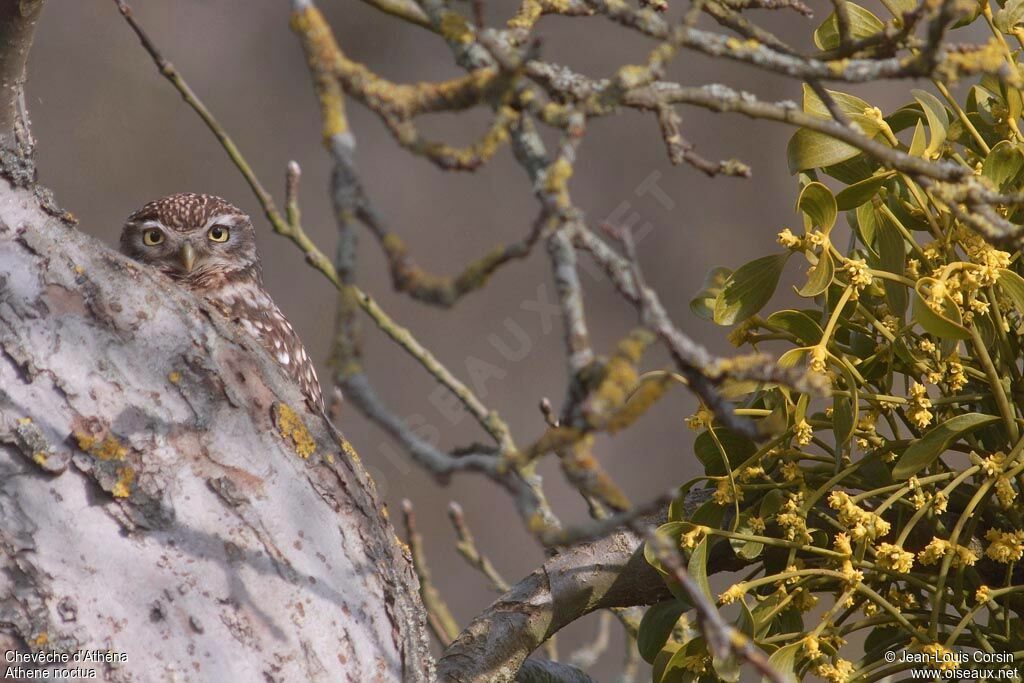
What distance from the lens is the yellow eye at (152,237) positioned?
262cm

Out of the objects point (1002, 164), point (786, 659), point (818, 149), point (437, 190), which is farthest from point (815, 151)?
point (437, 190)

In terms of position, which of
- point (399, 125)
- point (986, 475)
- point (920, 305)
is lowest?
point (986, 475)

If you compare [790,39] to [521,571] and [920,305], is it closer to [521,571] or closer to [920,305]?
[521,571]

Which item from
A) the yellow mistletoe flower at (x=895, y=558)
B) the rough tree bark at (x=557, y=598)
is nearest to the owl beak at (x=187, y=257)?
the rough tree bark at (x=557, y=598)

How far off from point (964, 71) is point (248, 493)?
83 centimetres

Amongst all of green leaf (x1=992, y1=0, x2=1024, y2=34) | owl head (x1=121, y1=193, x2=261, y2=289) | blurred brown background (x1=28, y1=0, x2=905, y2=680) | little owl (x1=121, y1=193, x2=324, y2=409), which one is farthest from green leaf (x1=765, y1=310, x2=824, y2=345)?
blurred brown background (x1=28, y1=0, x2=905, y2=680)

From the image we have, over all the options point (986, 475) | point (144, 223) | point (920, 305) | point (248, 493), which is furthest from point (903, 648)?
point (144, 223)

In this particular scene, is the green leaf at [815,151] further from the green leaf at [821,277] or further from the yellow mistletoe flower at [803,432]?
the yellow mistletoe flower at [803,432]

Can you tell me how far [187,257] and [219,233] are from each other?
0.15 metres

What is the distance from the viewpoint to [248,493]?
1104 millimetres

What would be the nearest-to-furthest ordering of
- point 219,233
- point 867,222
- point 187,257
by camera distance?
point 867,222
point 187,257
point 219,233

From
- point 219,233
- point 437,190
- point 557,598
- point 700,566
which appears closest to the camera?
point 700,566

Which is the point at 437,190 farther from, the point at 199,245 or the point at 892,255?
the point at 892,255

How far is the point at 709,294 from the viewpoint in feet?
4.38
